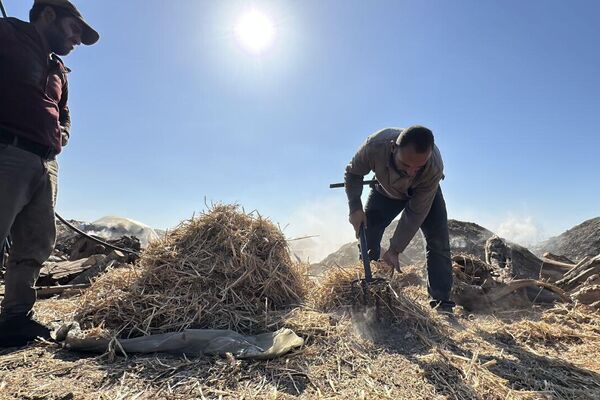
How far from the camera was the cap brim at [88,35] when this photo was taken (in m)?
2.94

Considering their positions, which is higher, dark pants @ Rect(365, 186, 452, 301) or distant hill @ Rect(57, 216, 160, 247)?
distant hill @ Rect(57, 216, 160, 247)

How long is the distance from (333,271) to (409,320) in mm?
888

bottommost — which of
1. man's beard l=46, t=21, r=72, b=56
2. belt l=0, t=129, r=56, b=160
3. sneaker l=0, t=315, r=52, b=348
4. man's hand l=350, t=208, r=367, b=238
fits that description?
sneaker l=0, t=315, r=52, b=348

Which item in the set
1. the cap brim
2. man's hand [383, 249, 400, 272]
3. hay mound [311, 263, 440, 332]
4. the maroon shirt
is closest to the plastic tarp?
hay mound [311, 263, 440, 332]

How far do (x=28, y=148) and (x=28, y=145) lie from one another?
0.07 feet

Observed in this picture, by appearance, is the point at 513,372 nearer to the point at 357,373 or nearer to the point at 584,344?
the point at 357,373

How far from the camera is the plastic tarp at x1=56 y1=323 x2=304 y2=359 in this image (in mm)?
2123

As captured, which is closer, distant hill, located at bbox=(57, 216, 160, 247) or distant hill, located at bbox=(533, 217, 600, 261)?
distant hill, located at bbox=(533, 217, 600, 261)

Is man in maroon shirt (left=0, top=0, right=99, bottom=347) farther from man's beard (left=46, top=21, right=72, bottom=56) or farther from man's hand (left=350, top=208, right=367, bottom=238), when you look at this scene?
man's hand (left=350, top=208, right=367, bottom=238)

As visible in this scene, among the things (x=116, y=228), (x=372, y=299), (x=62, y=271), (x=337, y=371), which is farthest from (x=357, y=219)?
(x=116, y=228)

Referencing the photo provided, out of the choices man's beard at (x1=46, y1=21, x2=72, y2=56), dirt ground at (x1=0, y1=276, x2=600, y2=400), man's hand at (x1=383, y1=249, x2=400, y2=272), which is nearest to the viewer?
dirt ground at (x1=0, y1=276, x2=600, y2=400)

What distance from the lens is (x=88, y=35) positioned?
301cm

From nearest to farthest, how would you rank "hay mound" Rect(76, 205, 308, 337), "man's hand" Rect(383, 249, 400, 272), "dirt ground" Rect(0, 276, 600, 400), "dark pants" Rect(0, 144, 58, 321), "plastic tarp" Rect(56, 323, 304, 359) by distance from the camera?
"dirt ground" Rect(0, 276, 600, 400)
"plastic tarp" Rect(56, 323, 304, 359)
"dark pants" Rect(0, 144, 58, 321)
"hay mound" Rect(76, 205, 308, 337)
"man's hand" Rect(383, 249, 400, 272)

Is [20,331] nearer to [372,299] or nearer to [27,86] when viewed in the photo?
[27,86]
